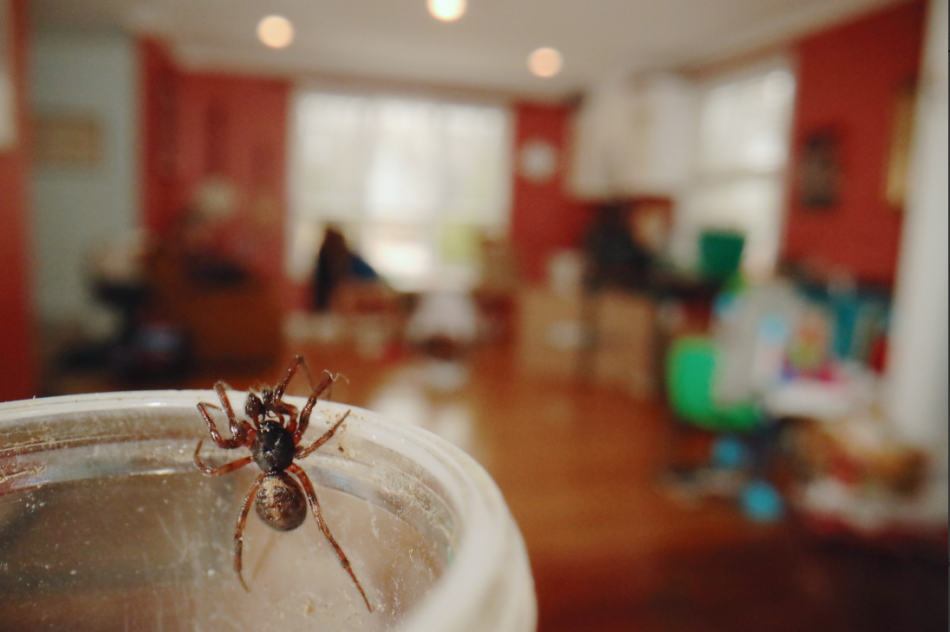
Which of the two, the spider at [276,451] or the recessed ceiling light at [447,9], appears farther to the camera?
the recessed ceiling light at [447,9]

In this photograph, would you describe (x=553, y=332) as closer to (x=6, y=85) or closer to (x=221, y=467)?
(x=6, y=85)

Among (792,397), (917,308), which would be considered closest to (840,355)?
(792,397)

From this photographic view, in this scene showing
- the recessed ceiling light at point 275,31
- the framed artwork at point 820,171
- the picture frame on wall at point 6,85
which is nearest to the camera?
the picture frame on wall at point 6,85

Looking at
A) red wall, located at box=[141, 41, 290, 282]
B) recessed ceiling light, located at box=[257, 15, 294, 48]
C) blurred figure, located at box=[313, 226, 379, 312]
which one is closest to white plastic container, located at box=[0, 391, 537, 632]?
recessed ceiling light, located at box=[257, 15, 294, 48]

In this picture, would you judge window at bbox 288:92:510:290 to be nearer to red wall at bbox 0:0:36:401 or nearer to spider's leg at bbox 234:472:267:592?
red wall at bbox 0:0:36:401

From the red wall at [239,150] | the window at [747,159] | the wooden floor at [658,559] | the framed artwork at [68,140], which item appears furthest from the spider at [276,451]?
the red wall at [239,150]

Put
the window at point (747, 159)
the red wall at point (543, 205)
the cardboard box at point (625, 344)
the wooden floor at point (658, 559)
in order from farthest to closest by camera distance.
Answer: the red wall at point (543, 205) → the window at point (747, 159) → the cardboard box at point (625, 344) → the wooden floor at point (658, 559)

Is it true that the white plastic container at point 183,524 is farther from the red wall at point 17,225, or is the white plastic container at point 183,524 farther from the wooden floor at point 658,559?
the red wall at point 17,225
